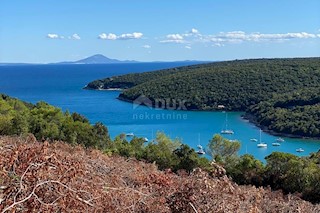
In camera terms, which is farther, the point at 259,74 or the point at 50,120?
the point at 259,74

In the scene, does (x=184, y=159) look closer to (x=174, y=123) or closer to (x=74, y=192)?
(x=74, y=192)

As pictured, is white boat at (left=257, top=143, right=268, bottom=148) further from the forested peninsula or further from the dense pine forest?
the dense pine forest

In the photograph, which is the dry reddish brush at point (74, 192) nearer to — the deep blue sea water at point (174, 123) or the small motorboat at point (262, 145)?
the deep blue sea water at point (174, 123)

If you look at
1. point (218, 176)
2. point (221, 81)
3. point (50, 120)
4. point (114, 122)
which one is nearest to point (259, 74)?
point (221, 81)

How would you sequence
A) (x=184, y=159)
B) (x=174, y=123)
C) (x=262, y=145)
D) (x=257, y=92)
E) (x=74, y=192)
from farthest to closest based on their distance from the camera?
1. (x=257, y=92)
2. (x=174, y=123)
3. (x=262, y=145)
4. (x=184, y=159)
5. (x=74, y=192)

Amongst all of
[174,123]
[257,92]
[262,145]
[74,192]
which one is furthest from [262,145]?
[74,192]

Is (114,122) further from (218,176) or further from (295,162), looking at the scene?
(218,176)

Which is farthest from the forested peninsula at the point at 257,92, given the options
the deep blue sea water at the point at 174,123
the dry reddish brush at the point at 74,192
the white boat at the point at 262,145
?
the dry reddish brush at the point at 74,192

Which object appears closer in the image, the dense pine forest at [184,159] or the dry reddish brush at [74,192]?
the dry reddish brush at [74,192]
